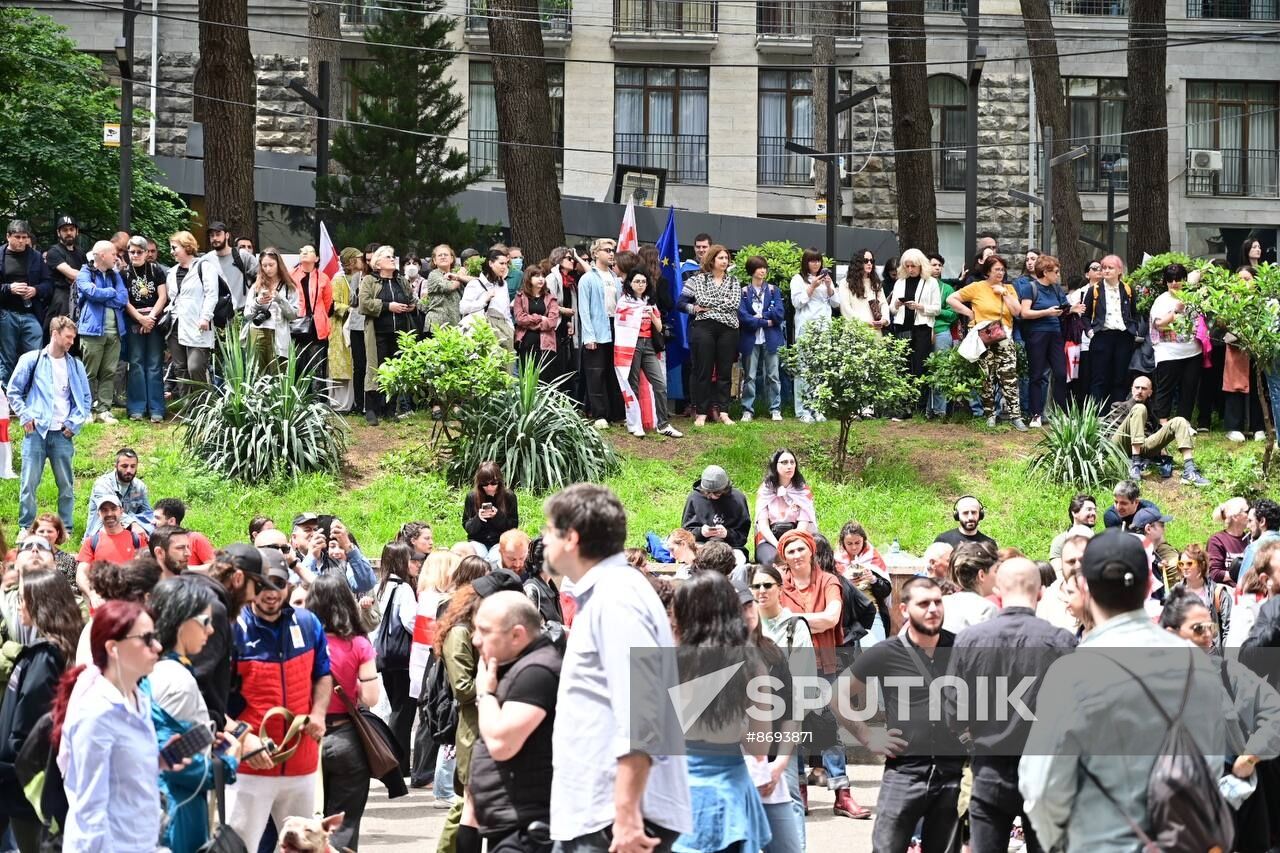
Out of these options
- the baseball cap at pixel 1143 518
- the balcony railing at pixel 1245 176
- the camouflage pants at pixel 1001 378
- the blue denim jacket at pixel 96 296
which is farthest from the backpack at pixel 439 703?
the balcony railing at pixel 1245 176

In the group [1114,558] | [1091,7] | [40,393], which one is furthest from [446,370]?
[1091,7]

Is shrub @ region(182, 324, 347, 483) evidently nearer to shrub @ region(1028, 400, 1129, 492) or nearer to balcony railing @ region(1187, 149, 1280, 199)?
shrub @ region(1028, 400, 1129, 492)

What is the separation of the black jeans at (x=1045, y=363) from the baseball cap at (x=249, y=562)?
13.0 meters

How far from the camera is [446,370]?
17.4 m

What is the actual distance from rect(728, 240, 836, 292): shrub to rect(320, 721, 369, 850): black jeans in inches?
483

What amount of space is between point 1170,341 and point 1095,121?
1049 inches

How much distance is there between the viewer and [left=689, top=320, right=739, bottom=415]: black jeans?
1936 cm

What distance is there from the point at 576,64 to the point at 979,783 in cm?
3652

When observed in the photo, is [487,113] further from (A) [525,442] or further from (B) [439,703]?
(B) [439,703]

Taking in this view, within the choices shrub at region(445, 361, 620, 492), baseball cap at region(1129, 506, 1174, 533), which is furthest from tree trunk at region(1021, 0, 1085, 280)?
baseball cap at region(1129, 506, 1174, 533)

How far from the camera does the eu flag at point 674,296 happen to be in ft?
64.1

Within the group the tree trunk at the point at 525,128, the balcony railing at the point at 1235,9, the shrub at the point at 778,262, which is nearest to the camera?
the shrub at the point at 778,262

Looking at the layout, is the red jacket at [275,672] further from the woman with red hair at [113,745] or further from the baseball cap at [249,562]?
the woman with red hair at [113,745]

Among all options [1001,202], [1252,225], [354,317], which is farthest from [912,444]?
[1252,225]
